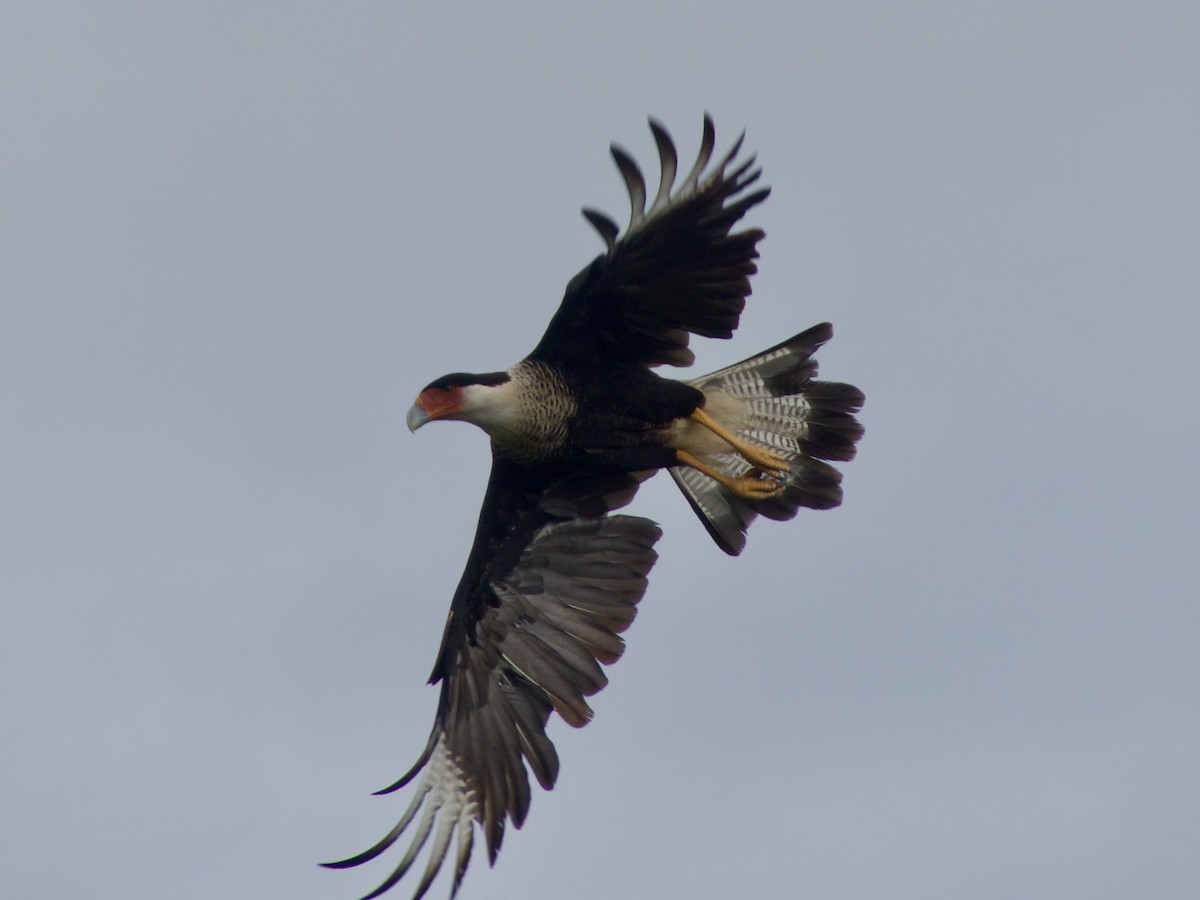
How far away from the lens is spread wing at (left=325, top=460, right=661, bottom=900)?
8.94m

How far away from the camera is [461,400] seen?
8562 millimetres

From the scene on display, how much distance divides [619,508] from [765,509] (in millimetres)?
680

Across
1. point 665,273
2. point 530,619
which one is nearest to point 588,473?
point 530,619

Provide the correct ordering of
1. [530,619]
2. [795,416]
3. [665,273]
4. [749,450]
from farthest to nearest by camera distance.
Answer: [530,619] → [795,416] → [749,450] → [665,273]

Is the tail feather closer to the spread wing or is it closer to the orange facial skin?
the spread wing

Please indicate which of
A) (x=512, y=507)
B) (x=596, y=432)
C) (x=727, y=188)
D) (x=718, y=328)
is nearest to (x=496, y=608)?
(x=512, y=507)

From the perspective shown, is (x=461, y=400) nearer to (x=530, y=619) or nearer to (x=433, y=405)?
(x=433, y=405)

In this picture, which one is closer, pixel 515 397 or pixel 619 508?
pixel 515 397

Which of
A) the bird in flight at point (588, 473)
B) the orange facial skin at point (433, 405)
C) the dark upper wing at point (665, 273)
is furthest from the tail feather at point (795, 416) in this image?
the orange facial skin at point (433, 405)

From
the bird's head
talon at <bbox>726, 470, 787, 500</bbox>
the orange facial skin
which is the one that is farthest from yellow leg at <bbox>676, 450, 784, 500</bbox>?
the orange facial skin

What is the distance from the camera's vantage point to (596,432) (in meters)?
8.62

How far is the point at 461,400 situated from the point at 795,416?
5.13 feet

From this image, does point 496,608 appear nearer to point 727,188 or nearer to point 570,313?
point 570,313

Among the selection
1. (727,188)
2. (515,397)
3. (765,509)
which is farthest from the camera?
(765,509)
